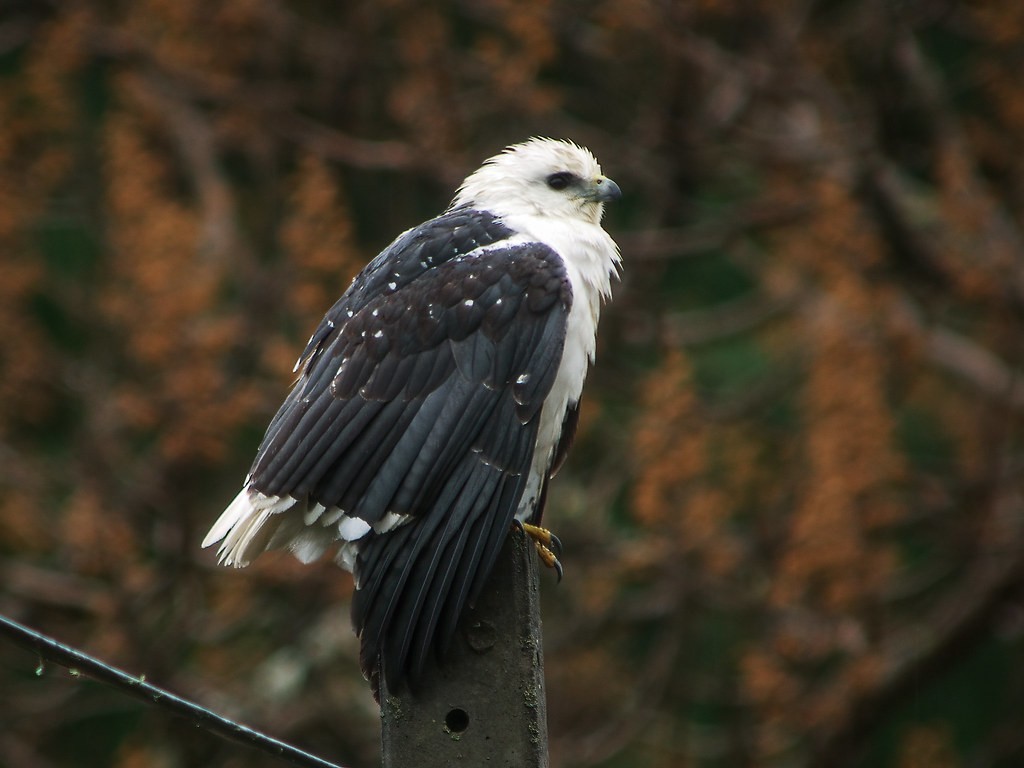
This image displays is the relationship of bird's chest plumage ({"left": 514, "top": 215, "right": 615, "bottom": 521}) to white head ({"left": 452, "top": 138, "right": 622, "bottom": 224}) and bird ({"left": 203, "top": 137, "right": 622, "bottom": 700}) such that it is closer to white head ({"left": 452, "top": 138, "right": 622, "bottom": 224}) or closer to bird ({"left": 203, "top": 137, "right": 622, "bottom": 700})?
bird ({"left": 203, "top": 137, "right": 622, "bottom": 700})

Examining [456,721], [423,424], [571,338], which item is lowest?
[456,721]

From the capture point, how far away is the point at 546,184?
416cm

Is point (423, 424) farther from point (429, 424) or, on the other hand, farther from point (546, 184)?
point (546, 184)

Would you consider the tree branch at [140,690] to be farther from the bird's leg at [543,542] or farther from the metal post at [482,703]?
the bird's leg at [543,542]

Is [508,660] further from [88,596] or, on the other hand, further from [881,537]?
[88,596]

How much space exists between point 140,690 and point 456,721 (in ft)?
2.35

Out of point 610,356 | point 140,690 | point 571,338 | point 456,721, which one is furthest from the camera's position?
point 610,356

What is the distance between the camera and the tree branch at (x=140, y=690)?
202cm

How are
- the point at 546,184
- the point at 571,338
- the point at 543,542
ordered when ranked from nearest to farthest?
the point at 543,542 → the point at 571,338 → the point at 546,184

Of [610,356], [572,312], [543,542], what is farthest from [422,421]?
[610,356]

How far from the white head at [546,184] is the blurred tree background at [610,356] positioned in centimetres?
114

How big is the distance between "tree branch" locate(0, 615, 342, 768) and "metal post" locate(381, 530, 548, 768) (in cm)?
36

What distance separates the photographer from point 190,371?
5.23m

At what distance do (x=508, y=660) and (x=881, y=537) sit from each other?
3159 millimetres
